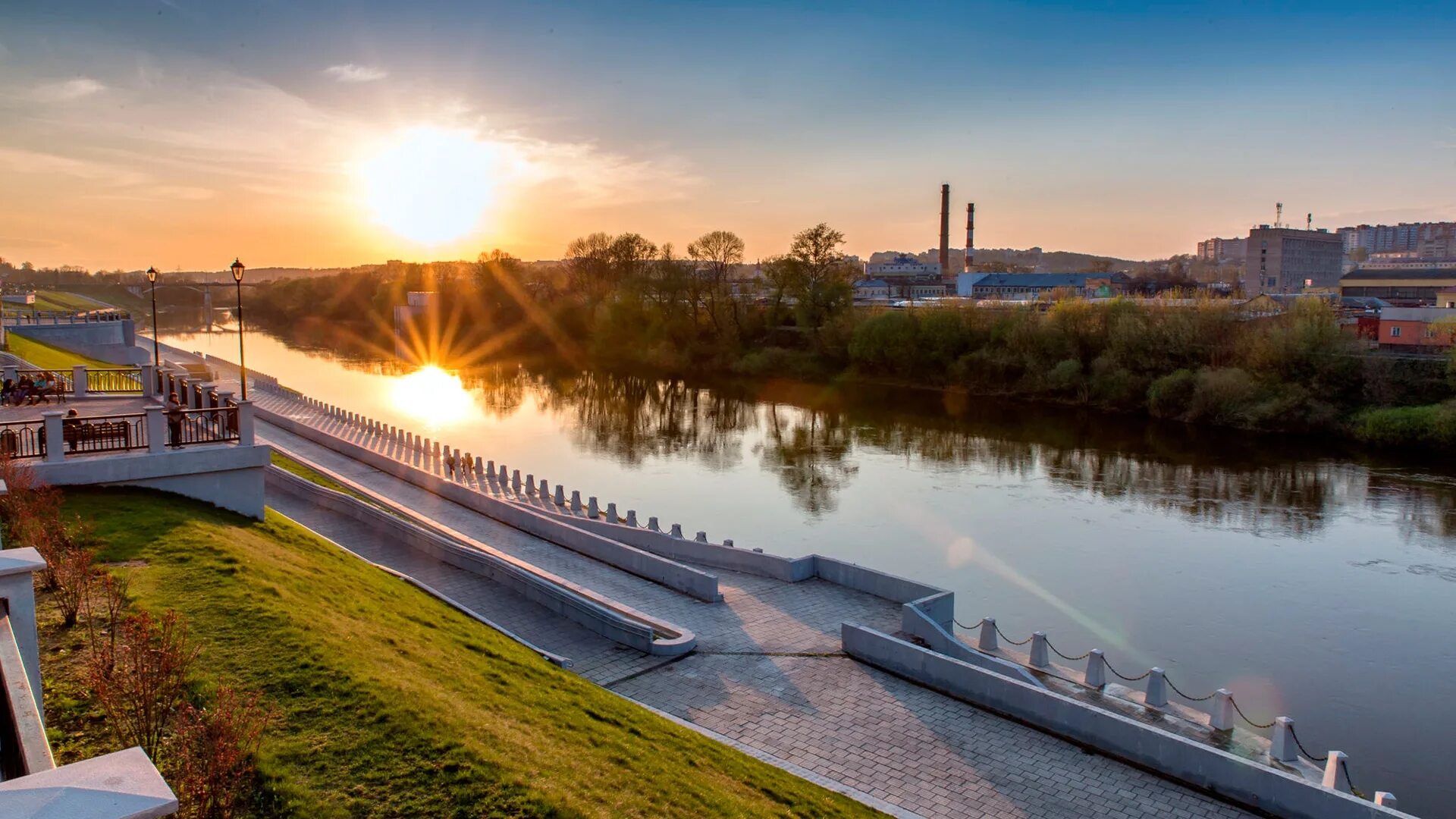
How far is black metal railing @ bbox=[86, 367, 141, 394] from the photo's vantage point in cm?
2312

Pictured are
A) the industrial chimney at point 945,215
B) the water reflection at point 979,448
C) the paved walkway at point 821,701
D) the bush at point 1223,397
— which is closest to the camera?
the paved walkway at point 821,701

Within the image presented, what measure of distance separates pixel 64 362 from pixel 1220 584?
3776cm

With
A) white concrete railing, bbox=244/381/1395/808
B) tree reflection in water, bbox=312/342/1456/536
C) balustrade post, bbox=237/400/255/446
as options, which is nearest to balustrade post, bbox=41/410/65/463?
balustrade post, bbox=237/400/255/446

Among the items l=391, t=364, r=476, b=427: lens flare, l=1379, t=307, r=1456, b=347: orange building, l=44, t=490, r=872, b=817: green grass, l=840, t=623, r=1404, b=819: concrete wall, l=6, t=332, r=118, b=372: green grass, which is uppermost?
l=1379, t=307, r=1456, b=347: orange building

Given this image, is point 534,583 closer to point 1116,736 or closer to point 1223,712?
point 1116,736

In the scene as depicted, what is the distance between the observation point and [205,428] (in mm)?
13633

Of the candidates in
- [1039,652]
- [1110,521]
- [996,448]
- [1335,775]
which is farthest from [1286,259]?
[1335,775]

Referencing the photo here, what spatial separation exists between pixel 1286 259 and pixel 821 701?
109108 mm

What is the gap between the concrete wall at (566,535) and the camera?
1447cm

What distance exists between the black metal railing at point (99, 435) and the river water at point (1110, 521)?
42.8ft

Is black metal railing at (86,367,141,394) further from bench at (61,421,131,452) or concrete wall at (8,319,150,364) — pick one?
concrete wall at (8,319,150,364)

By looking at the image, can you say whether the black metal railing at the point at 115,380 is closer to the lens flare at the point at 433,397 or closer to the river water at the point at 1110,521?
the river water at the point at 1110,521

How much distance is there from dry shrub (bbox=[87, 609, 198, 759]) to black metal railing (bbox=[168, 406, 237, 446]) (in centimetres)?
682

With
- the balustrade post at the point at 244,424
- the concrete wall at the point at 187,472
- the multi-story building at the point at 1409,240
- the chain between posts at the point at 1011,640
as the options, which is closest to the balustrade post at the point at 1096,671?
the chain between posts at the point at 1011,640
